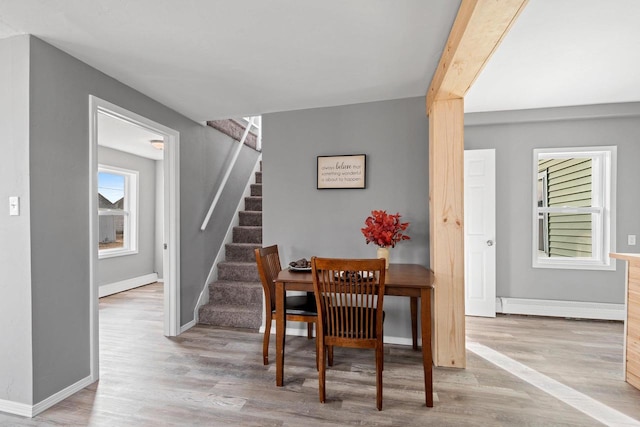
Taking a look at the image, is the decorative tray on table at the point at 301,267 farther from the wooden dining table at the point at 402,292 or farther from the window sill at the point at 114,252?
the window sill at the point at 114,252

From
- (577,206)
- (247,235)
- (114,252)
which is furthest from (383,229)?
(114,252)

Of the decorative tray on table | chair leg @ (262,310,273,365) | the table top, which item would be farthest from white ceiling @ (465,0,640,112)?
chair leg @ (262,310,273,365)

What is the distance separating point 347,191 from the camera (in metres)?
2.99

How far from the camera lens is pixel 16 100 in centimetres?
183

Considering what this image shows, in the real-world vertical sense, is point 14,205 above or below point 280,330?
above

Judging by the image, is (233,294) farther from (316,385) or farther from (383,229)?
(383,229)

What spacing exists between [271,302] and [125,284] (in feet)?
11.9

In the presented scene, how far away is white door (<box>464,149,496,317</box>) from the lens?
3551mm

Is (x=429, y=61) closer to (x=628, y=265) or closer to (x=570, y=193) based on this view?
(x=628, y=265)

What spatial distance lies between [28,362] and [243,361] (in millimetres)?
1350

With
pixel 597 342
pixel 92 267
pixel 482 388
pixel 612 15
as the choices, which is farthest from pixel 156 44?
pixel 597 342

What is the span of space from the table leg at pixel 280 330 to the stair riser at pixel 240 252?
1.69m

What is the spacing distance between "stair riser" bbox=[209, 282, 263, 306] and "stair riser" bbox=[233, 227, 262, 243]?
2.23 feet

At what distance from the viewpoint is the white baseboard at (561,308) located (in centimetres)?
340
